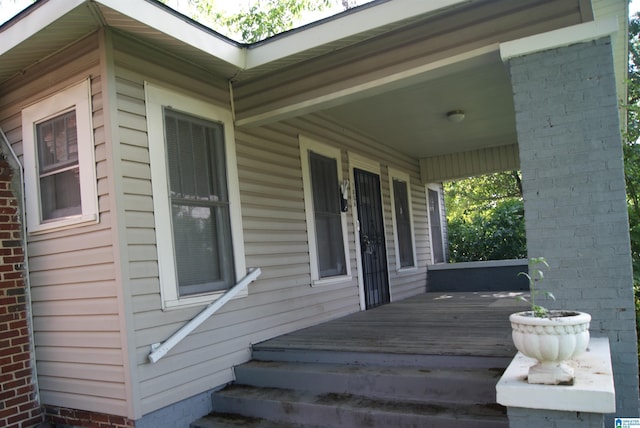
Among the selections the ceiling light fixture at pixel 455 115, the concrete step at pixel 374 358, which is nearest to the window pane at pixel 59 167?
the concrete step at pixel 374 358

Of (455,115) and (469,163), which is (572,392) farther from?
(469,163)

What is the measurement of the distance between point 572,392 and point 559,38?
6.37 feet

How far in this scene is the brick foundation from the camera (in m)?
2.90

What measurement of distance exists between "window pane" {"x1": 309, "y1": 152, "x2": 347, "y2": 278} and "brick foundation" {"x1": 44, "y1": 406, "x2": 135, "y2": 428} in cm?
245

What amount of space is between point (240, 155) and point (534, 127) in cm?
229

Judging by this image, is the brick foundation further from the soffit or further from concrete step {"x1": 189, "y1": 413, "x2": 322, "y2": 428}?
the soffit

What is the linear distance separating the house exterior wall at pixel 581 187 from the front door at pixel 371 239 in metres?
3.20

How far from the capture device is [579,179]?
2.67 m

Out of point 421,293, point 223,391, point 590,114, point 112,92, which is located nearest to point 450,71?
point 590,114

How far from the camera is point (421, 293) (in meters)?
7.79

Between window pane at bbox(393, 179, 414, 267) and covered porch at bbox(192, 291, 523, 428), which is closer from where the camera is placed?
covered porch at bbox(192, 291, 523, 428)

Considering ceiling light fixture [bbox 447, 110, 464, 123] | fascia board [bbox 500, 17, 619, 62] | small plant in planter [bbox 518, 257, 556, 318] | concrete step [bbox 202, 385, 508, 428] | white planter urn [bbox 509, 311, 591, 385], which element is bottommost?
concrete step [bbox 202, 385, 508, 428]

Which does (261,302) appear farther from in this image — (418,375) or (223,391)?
(418,375)

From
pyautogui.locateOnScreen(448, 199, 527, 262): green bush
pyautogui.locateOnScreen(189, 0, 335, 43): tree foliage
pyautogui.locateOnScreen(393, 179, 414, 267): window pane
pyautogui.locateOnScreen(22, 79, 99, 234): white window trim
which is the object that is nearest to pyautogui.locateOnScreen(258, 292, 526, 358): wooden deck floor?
pyautogui.locateOnScreen(393, 179, 414, 267): window pane
